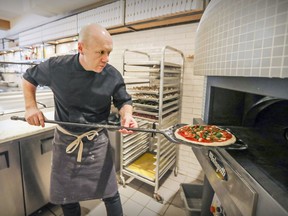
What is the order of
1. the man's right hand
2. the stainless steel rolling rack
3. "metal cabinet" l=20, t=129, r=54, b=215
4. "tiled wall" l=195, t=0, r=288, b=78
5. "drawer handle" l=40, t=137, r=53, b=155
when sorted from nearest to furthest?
1. "tiled wall" l=195, t=0, r=288, b=78
2. the man's right hand
3. "metal cabinet" l=20, t=129, r=54, b=215
4. "drawer handle" l=40, t=137, r=53, b=155
5. the stainless steel rolling rack

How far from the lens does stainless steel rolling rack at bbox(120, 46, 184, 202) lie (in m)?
1.96

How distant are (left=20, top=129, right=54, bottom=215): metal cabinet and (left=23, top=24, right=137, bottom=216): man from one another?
0.42 metres

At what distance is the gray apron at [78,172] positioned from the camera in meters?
1.24

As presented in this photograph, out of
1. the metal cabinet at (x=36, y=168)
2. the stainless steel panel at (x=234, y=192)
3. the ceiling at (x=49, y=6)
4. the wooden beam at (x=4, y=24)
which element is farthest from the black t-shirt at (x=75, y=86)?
the wooden beam at (x=4, y=24)

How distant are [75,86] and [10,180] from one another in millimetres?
1004

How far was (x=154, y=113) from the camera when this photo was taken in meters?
1.98

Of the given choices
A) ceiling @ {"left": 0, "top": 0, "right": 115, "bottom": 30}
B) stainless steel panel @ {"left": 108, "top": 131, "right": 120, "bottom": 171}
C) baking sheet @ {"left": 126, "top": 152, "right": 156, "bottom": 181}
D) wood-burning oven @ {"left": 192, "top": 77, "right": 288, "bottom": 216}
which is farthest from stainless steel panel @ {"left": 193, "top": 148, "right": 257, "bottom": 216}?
ceiling @ {"left": 0, "top": 0, "right": 115, "bottom": 30}

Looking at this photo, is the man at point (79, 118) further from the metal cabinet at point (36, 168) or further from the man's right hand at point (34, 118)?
the metal cabinet at point (36, 168)

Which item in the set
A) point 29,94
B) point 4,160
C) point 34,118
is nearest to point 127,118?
point 34,118

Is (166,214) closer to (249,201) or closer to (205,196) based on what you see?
(205,196)

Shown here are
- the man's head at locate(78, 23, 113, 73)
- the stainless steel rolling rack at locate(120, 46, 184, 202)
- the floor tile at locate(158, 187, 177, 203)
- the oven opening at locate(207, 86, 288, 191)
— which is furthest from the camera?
the floor tile at locate(158, 187, 177, 203)

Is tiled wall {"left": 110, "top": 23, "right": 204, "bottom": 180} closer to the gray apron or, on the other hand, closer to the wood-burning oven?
the wood-burning oven

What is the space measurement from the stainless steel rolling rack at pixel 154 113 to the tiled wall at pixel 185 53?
96 mm

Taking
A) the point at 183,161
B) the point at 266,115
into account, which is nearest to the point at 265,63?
the point at 266,115
